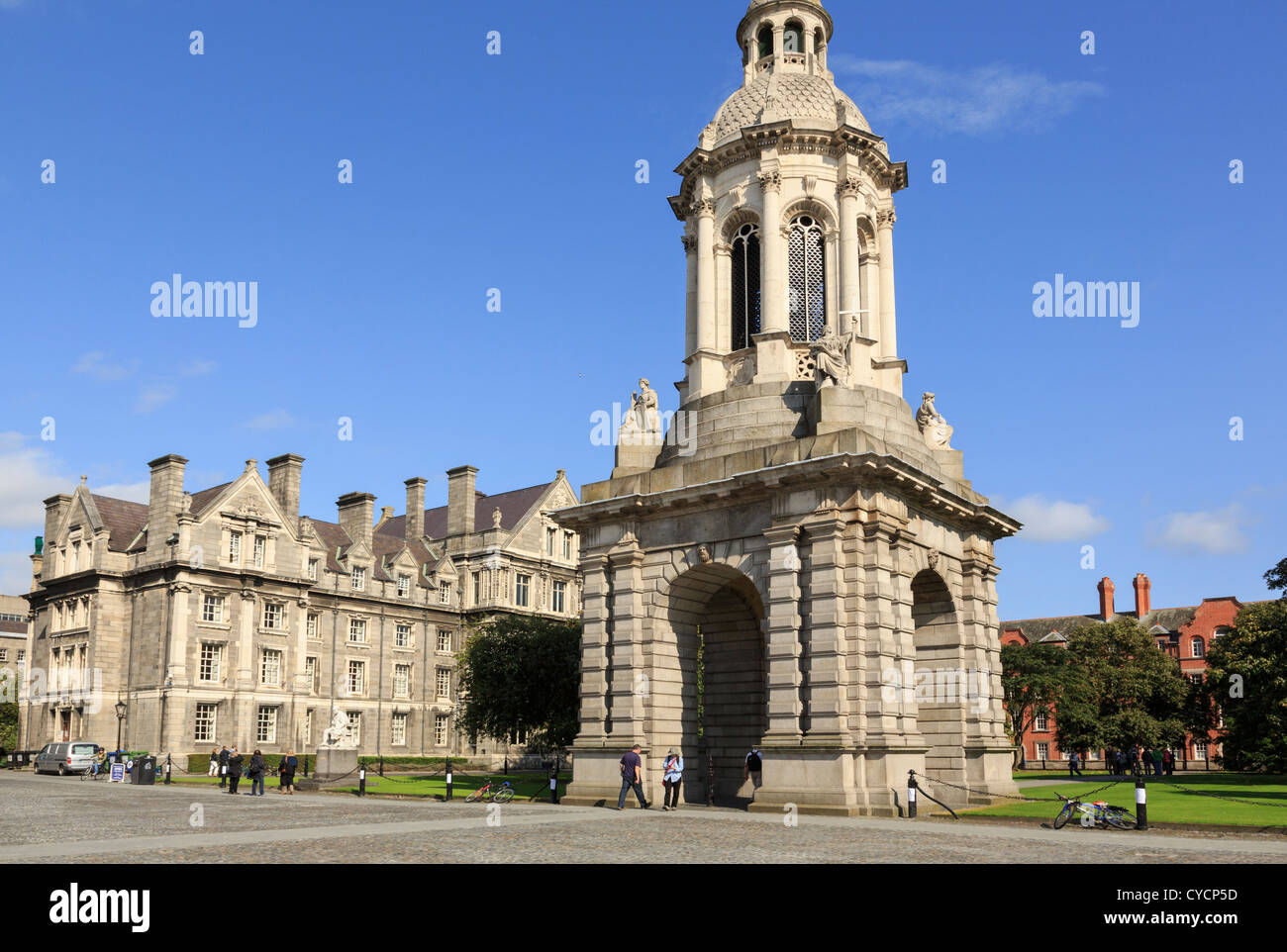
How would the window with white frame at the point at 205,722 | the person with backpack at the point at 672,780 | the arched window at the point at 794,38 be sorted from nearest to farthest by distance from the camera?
the person with backpack at the point at 672,780, the arched window at the point at 794,38, the window with white frame at the point at 205,722

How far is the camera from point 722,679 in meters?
33.0

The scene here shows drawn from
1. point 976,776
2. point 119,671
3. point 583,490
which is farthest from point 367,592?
point 976,776

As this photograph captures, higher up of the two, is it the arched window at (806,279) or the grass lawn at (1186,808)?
the arched window at (806,279)

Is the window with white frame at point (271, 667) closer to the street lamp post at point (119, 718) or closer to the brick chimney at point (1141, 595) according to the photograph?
the street lamp post at point (119, 718)

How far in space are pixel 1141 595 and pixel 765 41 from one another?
95.7 meters

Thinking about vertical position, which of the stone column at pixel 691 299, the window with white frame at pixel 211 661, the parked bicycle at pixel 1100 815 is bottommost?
the parked bicycle at pixel 1100 815

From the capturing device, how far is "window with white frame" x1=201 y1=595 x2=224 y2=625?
65812mm

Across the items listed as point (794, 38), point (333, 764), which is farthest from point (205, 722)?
point (794, 38)

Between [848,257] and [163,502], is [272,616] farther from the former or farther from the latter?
[848,257]

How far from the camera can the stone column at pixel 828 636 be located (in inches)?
1005

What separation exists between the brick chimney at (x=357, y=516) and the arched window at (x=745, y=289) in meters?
49.6

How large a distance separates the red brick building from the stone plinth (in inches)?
2656

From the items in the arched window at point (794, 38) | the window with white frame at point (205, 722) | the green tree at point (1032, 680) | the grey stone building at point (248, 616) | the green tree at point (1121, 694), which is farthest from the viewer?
the green tree at point (1121, 694)

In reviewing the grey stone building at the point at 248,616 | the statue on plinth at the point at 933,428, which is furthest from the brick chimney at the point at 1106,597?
the statue on plinth at the point at 933,428
